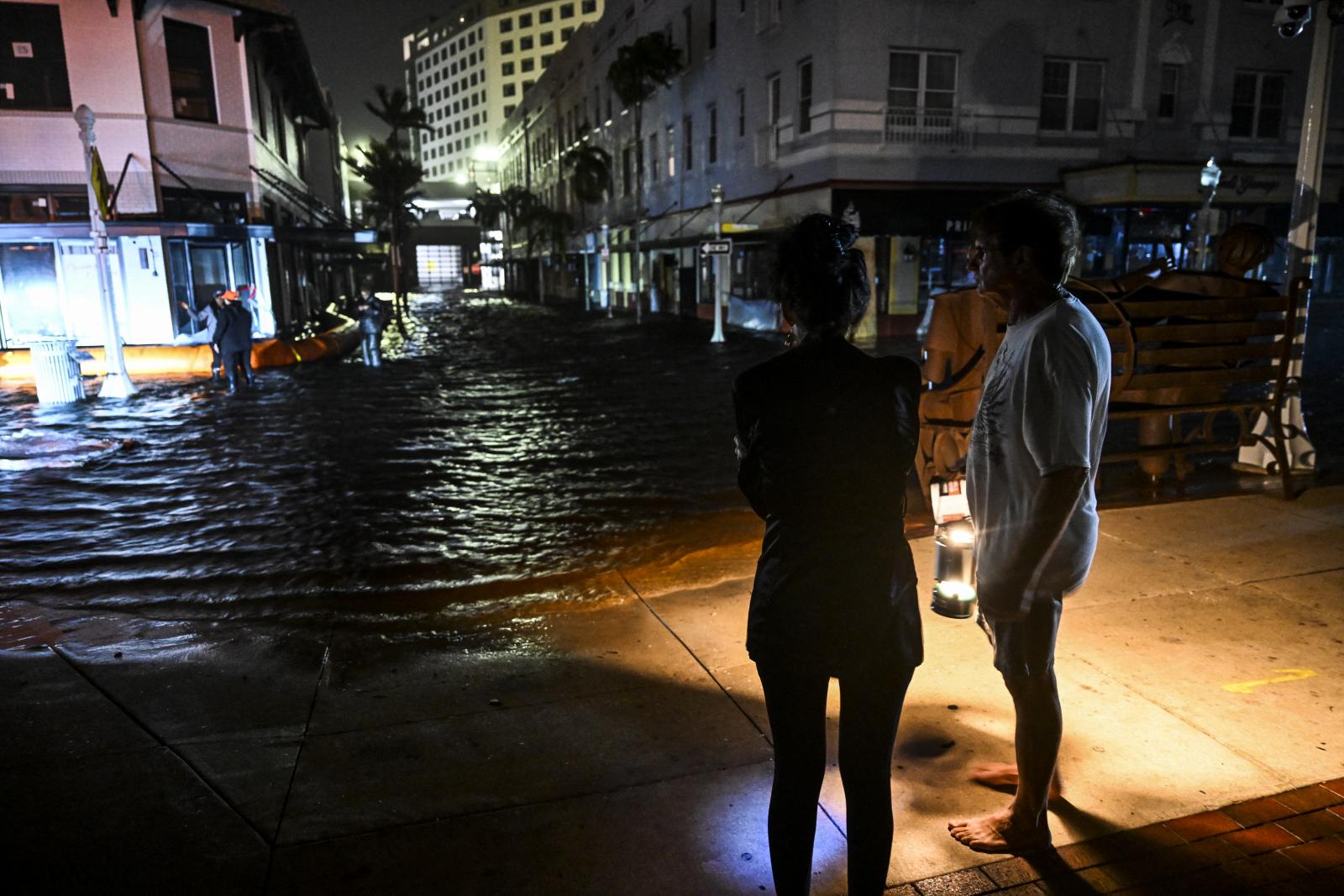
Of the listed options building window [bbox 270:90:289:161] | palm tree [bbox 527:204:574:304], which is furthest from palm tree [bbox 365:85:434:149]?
building window [bbox 270:90:289:161]

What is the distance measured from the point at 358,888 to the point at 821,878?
144cm

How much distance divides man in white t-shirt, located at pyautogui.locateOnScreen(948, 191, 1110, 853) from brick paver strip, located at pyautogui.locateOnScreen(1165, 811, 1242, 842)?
1.65ft

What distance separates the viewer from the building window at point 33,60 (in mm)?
19688

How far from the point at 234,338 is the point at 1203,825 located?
54.0 feet

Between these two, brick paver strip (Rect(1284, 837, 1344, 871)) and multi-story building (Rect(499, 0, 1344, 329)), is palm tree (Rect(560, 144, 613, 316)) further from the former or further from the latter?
brick paver strip (Rect(1284, 837, 1344, 871))

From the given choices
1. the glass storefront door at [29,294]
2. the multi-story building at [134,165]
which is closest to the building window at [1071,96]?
the multi-story building at [134,165]

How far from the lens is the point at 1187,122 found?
86.0 feet

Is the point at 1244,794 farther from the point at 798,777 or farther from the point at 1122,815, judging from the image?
the point at 798,777

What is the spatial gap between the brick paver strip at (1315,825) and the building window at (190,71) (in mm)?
24196

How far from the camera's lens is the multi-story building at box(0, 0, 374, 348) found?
1984cm

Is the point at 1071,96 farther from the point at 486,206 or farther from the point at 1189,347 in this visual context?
the point at 486,206

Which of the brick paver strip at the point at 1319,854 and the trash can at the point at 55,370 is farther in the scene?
the trash can at the point at 55,370

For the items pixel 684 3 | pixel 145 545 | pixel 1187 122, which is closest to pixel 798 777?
pixel 145 545

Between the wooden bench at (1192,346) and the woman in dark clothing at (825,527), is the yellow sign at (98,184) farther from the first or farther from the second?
the woman in dark clothing at (825,527)
